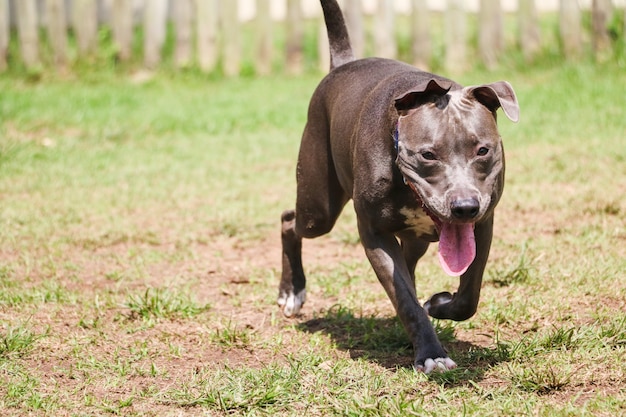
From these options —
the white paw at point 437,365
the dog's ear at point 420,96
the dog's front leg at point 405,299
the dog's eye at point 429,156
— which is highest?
the dog's ear at point 420,96

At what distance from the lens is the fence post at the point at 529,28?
35.2 feet

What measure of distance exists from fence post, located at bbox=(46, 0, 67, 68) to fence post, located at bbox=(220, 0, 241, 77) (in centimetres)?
188

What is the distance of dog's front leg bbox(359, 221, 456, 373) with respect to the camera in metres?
4.07

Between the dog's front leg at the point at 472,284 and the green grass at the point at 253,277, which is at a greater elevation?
the dog's front leg at the point at 472,284

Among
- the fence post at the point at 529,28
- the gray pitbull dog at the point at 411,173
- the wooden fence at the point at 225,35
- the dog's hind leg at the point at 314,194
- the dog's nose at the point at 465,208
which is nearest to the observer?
the dog's nose at the point at 465,208

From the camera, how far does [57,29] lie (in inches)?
450

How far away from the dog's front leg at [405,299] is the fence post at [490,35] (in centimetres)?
692

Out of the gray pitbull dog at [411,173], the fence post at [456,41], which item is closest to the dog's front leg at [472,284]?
the gray pitbull dog at [411,173]

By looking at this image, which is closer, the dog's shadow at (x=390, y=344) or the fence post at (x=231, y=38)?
the dog's shadow at (x=390, y=344)

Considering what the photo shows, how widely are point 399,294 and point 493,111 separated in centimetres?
87

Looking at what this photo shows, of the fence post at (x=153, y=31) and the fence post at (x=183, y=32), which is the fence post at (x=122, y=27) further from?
the fence post at (x=183, y=32)

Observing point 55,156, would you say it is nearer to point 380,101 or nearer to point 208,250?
point 208,250

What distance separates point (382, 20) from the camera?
11180 mm

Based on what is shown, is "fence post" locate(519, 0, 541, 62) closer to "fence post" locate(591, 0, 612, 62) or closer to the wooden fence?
the wooden fence
